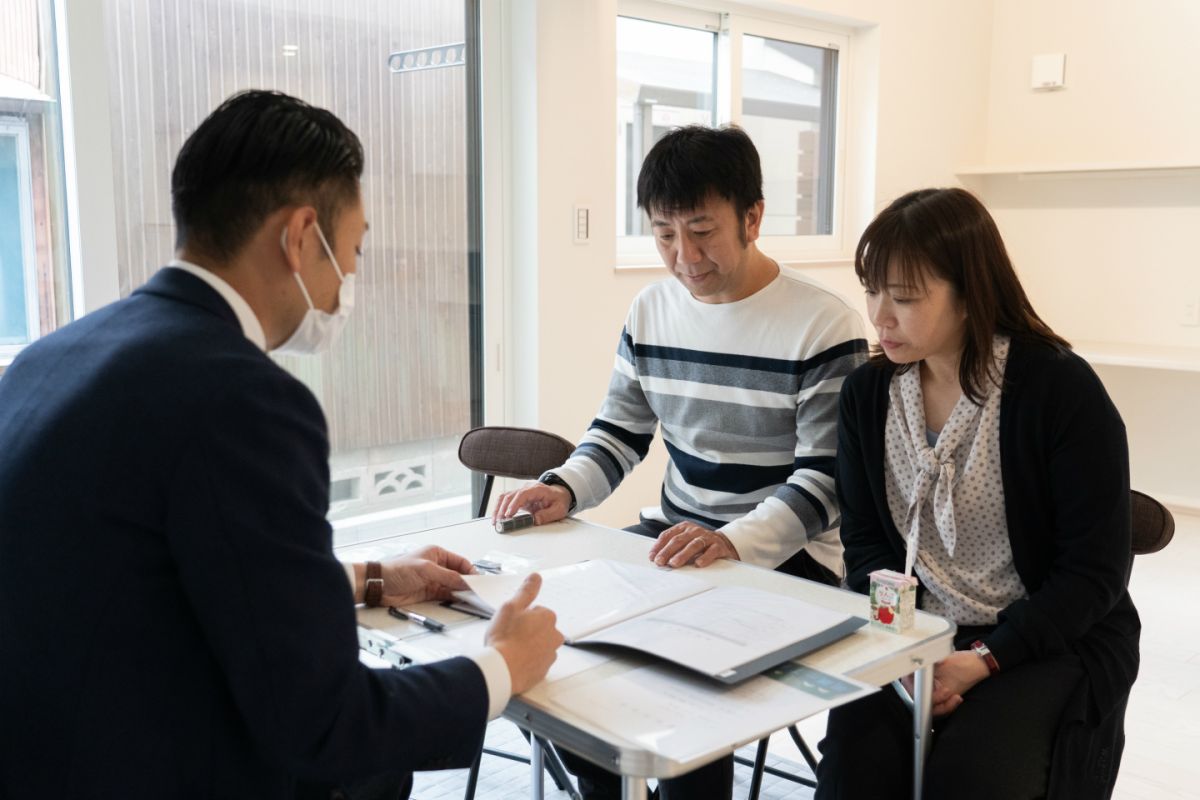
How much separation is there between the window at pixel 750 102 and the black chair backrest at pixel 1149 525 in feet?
7.65

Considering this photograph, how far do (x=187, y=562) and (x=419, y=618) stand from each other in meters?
0.47

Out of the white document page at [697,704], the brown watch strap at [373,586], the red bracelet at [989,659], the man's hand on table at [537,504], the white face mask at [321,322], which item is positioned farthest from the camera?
the man's hand on table at [537,504]

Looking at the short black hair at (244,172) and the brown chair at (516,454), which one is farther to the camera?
the brown chair at (516,454)

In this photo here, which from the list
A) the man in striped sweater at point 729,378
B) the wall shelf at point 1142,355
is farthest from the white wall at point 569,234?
the wall shelf at point 1142,355

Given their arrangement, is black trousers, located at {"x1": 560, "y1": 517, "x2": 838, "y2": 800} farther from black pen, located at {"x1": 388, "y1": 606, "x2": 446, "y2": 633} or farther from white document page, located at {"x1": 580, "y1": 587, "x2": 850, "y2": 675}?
black pen, located at {"x1": 388, "y1": 606, "x2": 446, "y2": 633}

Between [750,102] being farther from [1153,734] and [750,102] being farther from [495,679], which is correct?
[495,679]

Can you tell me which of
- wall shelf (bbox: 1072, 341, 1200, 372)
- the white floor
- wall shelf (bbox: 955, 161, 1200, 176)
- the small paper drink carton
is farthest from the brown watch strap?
wall shelf (bbox: 955, 161, 1200, 176)

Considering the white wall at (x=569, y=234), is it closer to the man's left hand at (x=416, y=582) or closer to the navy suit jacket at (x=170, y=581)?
the man's left hand at (x=416, y=582)

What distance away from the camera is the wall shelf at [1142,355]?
4312 millimetres

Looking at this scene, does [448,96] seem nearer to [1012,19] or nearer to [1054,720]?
[1054,720]

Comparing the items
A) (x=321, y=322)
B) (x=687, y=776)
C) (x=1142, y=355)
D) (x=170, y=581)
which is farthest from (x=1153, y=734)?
(x=170, y=581)

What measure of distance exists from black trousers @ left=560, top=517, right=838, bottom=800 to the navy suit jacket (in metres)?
0.80

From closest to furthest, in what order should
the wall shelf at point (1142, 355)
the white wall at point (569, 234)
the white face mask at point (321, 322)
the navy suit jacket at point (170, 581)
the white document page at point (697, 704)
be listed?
the navy suit jacket at point (170, 581) < the white document page at point (697, 704) < the white face mask at point (321, 322) < the white wall at point (569, 234) < the wall shelf at point (1142, 355)

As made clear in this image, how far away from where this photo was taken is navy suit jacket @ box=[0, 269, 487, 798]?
96 cm
